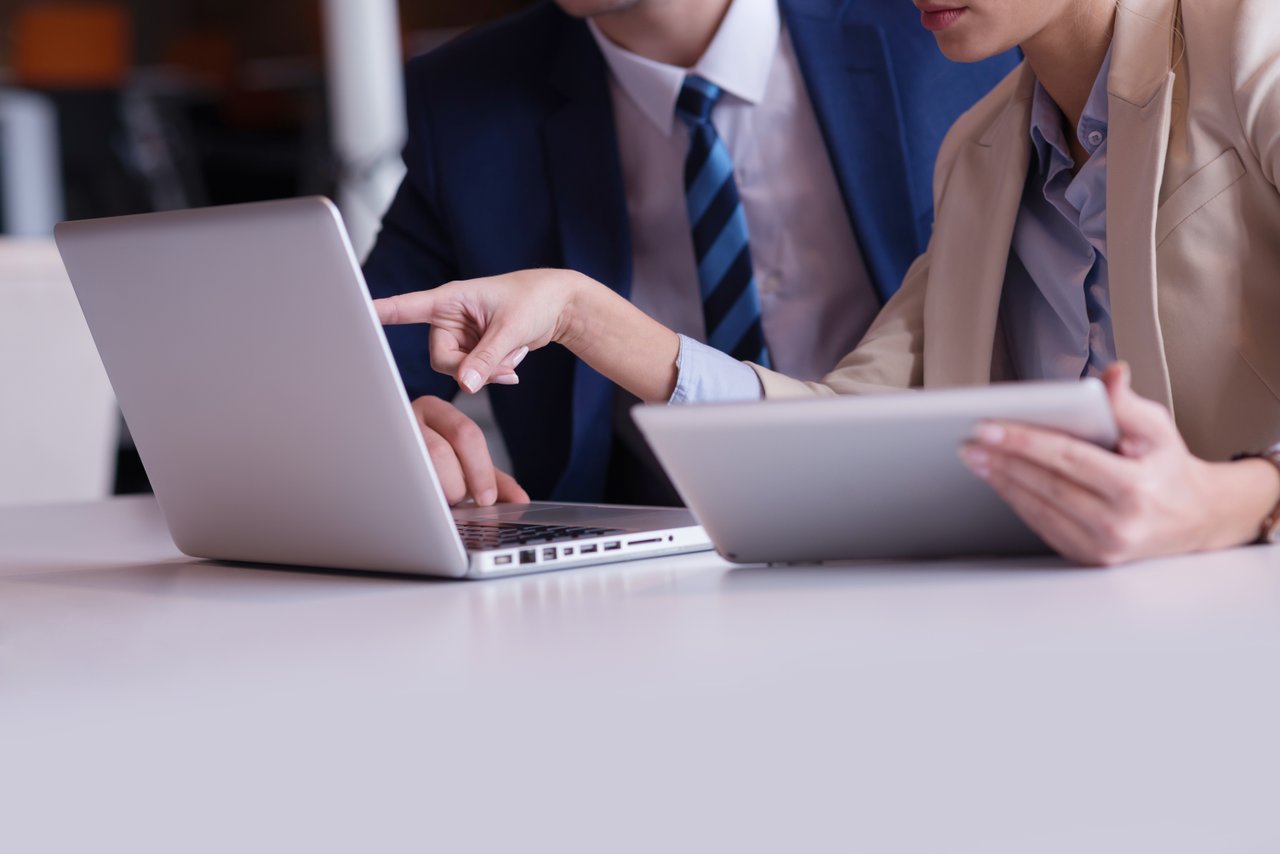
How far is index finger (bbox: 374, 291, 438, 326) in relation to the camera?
42.7 inches

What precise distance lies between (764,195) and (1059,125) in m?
0.52

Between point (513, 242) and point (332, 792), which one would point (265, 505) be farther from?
point (513, 242)

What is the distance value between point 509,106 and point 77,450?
0.91 meters

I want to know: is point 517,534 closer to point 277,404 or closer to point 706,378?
point 277,404

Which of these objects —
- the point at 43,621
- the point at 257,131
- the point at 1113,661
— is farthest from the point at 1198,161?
the point at 257,131

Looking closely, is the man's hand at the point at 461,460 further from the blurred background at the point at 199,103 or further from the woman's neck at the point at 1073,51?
the blurred background at the point at 199,103

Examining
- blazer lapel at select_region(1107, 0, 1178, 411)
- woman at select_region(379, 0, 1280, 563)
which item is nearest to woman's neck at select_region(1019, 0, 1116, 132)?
woman at select_region(379, 0, 1280, 563)

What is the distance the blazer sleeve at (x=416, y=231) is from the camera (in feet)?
6.41

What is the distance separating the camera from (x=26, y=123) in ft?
22.4

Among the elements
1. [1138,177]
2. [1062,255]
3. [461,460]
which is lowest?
[461,460]

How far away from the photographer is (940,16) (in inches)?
52.8

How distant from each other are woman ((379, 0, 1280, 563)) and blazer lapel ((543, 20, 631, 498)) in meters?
0.42

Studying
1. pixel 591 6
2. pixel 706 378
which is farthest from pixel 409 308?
pixel 591 6

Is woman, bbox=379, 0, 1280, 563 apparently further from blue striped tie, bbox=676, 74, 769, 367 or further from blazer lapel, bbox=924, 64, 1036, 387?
blue striped tie, bbox=676, 74, 769, 367
